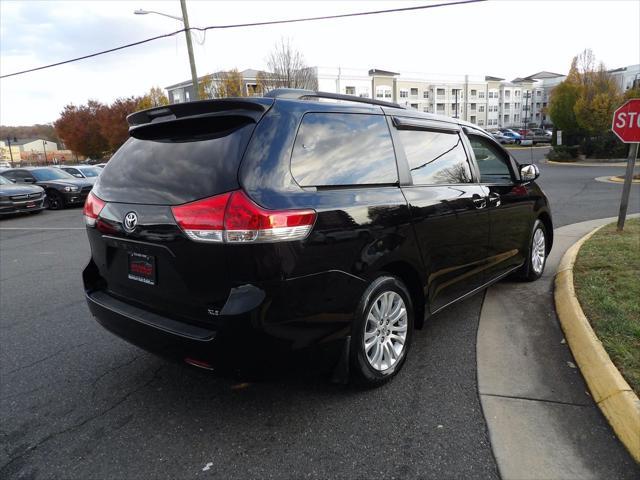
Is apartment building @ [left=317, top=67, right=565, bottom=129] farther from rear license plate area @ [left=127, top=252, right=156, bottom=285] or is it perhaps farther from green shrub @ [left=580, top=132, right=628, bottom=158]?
rear license plate area @ [left=127, top=252, right=156, bottom=285]

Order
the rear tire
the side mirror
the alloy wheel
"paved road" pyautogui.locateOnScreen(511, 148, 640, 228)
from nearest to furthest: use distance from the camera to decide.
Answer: the alloy wheel
the side mirror
"paved road" pyautogui.locateOnScreen(511, 148, 640, 228)
the rear tire

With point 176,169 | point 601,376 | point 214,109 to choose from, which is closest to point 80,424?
point 176,169

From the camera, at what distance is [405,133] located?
3.37 meters

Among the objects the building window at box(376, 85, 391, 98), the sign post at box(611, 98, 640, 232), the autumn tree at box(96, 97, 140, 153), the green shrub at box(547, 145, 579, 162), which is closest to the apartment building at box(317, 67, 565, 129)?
the building window at box(376, 85, 391, 98)

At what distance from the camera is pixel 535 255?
5.23m

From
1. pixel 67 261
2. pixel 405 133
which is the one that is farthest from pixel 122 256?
pixel 67 261

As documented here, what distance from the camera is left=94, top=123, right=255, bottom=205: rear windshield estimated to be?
2377 mm

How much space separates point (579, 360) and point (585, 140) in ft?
103

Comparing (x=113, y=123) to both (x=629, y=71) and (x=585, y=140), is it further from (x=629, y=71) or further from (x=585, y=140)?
(x=629, y=71)

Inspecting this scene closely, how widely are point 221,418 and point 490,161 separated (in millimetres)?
3501

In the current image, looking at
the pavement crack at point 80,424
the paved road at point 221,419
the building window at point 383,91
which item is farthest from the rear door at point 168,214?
the building window at point 383,91

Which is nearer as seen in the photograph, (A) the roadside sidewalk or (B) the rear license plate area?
(A) the roadside sidewalk

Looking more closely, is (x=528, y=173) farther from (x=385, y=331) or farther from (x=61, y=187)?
(x=61, y=187)

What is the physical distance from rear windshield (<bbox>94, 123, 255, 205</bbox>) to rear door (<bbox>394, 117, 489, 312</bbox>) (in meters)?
1.29
